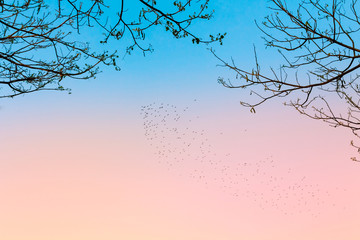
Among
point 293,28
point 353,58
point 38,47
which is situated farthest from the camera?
point 38,47

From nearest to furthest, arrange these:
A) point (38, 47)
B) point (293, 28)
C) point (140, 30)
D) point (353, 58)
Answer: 1. point (353, 58)
2. point (293, 28)
3. point (140, 30)
4. point (38, 47)

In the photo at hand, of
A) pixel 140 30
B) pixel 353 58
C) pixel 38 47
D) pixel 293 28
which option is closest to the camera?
pixel 353 58

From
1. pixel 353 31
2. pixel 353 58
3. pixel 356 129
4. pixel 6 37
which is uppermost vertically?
pixel 6 37

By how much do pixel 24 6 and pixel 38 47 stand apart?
0.64 metres

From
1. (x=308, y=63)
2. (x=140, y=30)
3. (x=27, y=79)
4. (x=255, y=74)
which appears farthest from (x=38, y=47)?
(x=308, y=63)

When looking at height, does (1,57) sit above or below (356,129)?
above

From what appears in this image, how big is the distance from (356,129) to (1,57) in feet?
13.7

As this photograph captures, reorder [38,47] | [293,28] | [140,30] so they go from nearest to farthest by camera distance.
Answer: [293,28], [140,30], [38,47]

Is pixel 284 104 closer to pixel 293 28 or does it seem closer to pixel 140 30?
pixel 293 28

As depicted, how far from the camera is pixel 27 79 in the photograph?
6.07 m

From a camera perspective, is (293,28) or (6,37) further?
(6,37)

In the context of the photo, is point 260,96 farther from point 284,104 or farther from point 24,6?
point 24,6

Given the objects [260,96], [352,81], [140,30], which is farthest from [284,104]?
[140,30]

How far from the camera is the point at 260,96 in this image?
14.4 feet
